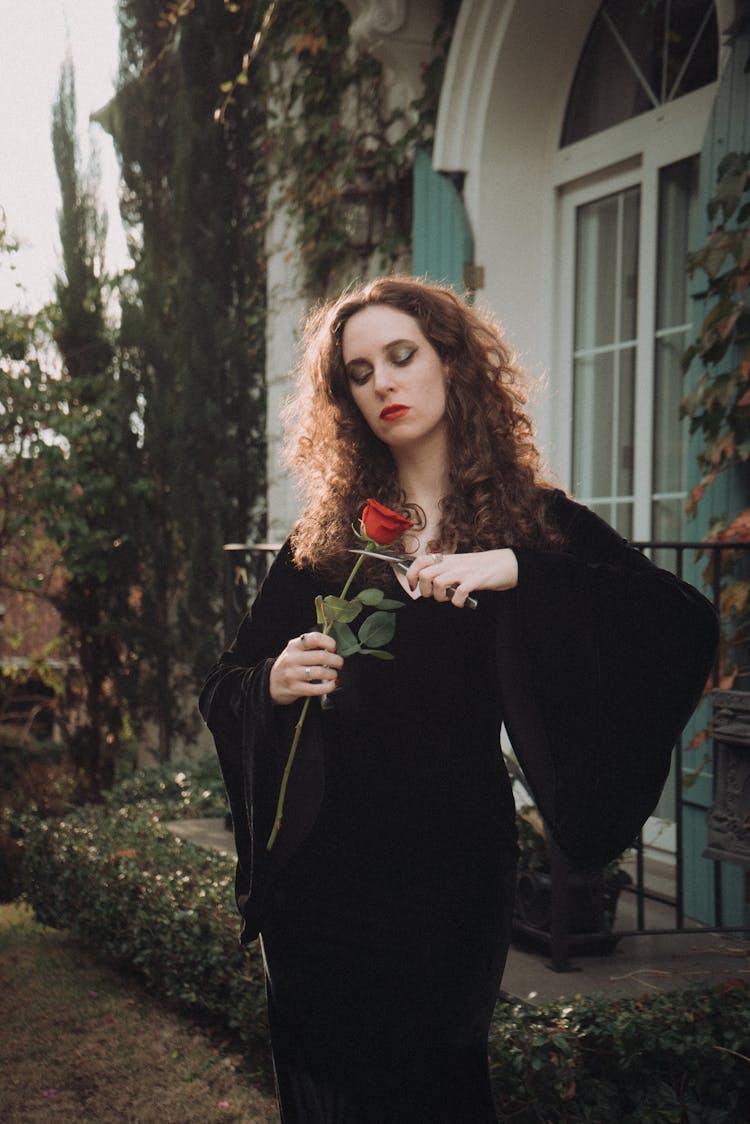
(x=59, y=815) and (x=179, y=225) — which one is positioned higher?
(x=179, y=225)

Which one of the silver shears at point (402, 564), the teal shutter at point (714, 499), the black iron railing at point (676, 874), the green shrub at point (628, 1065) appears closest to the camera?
the silver shears at point (402, 564)

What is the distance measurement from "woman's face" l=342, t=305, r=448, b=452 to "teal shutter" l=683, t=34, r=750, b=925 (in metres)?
1.80

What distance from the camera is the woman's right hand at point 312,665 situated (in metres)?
1.74

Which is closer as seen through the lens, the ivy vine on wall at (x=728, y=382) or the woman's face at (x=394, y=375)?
the woman's face at (x=394, y=375)

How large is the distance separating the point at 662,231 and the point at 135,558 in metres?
4.15

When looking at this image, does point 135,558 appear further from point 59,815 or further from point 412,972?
point 412,972

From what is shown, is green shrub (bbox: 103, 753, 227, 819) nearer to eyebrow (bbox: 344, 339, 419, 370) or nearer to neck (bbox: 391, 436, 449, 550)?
neck (bbox: 391, 436, 449, 550)

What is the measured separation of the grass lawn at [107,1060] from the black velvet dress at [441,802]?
5.31ft

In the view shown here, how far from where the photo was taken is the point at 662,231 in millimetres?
4355

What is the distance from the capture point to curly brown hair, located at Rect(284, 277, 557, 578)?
197cm

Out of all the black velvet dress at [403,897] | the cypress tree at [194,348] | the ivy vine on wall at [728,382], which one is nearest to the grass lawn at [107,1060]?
the black velvet dress at [403,897]

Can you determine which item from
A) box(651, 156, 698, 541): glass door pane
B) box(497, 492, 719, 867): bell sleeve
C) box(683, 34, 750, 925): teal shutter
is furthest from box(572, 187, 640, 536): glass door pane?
box(497, 492, 719, 867): bell sleeve

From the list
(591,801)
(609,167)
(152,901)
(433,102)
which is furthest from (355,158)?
(591,801)

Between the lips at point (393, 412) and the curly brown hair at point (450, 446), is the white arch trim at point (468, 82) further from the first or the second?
the lips at point (393, 412)
